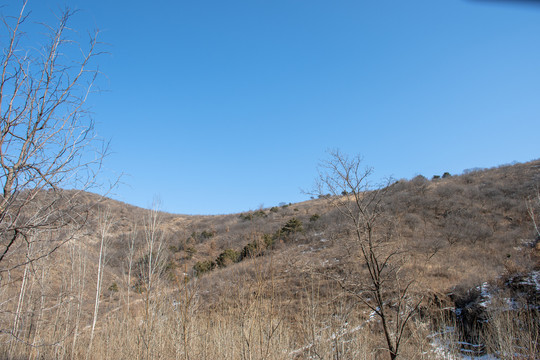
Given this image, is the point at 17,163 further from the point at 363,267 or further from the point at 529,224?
the point at 529,224

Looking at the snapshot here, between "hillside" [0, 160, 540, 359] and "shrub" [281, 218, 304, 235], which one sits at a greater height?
"shrub" [281, 218, 304, 235]

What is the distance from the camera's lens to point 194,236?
32.2 meters

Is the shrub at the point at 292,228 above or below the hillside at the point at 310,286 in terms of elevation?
above

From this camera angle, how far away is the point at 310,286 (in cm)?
1466

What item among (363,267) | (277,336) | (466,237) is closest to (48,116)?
(277,336)

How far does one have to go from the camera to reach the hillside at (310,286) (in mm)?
5066

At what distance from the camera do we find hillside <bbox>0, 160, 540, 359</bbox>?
5.07 meters

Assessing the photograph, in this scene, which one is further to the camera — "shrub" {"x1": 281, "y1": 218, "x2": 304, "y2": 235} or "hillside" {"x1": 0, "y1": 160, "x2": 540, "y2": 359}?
"shrub" {"x1": 281, "y1": 218, "x2": 304, "y2": 235}

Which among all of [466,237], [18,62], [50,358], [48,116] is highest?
[18,62]

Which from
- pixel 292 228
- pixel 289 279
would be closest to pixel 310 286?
pixel 289 279

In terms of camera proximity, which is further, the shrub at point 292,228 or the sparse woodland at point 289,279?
the shrub at point 292,228

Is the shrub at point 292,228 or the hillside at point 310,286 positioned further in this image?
the shrub at point 292,228

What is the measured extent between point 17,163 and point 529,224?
2476 cm

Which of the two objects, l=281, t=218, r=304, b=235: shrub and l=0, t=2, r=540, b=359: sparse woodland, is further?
l=281, t=218, r=304, b=235: shrub
